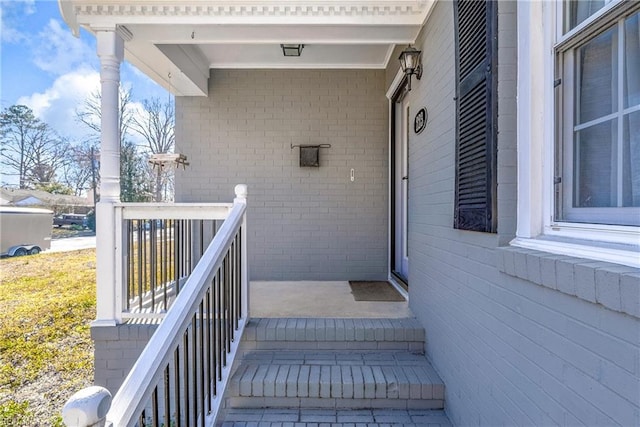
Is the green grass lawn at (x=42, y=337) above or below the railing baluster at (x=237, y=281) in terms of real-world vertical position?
below

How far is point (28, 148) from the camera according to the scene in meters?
8.83

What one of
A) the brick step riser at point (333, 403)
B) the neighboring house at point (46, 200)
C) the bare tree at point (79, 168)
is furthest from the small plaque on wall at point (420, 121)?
the neighboring house at point (46, 200)

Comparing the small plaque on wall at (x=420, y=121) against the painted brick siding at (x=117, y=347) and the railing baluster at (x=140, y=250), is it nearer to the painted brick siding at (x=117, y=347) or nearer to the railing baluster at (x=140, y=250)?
the railing baluster at (x=140, y=250)

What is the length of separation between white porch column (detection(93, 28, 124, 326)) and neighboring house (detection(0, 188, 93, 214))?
27.1ft

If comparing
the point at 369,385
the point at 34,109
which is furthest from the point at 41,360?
the point at 34,109

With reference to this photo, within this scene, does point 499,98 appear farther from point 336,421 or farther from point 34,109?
point 34,109

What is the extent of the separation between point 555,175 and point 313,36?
230cm

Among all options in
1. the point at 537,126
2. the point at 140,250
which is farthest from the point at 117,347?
the point at 537,126

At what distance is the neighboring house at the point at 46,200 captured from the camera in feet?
27.5

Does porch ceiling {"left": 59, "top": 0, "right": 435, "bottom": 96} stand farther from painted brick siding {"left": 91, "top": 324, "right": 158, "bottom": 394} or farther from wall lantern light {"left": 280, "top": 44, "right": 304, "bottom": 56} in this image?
painted brick siding {"left": 91, "top": 324, "right": 158, "bottom": 394}

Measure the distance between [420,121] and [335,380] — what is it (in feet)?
6.51

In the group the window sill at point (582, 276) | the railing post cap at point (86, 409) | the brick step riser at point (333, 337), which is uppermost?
the window sill at point (582, 276)

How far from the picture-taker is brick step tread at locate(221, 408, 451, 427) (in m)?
1.86

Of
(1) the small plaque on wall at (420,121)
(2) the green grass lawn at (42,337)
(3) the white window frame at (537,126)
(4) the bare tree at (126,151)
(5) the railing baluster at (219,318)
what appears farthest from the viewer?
(4) the bare tree at (126,151)
